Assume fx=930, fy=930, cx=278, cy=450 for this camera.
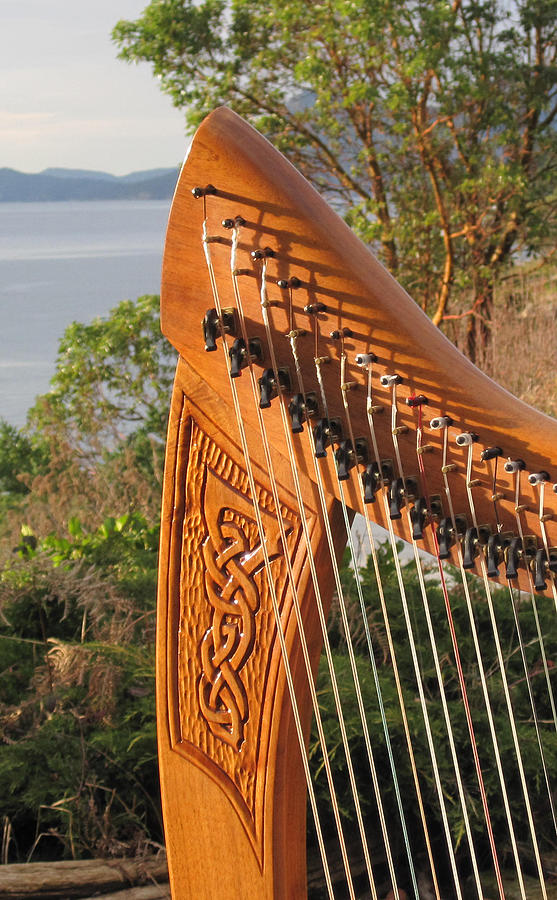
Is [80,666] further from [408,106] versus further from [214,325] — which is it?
[408,106]

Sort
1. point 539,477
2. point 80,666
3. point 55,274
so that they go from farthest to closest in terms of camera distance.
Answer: point 55,274
point 80,666
point 539,477

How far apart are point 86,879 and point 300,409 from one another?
1538 mm

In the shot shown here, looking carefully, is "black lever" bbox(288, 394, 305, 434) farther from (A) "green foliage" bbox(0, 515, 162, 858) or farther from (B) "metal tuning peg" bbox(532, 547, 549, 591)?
(A) "green foliage" bbox(0, 515, 162, 858)

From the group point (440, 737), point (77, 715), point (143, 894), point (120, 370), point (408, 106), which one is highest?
point (408, 106)

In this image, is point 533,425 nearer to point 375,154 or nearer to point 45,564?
point 45,564

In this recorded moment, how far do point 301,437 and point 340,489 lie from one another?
0.10 meters

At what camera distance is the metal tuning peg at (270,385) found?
123 cm

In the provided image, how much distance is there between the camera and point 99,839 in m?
2.33

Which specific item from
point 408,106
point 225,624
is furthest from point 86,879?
point 408,106

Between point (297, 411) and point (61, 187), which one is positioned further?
point (61, 187)

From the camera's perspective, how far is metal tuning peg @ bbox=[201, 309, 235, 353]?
125 centimetres

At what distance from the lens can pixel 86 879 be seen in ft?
7.26

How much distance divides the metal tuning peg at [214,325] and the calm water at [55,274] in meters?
6.80

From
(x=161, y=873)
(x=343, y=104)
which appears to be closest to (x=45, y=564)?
(x=161, y=873)
